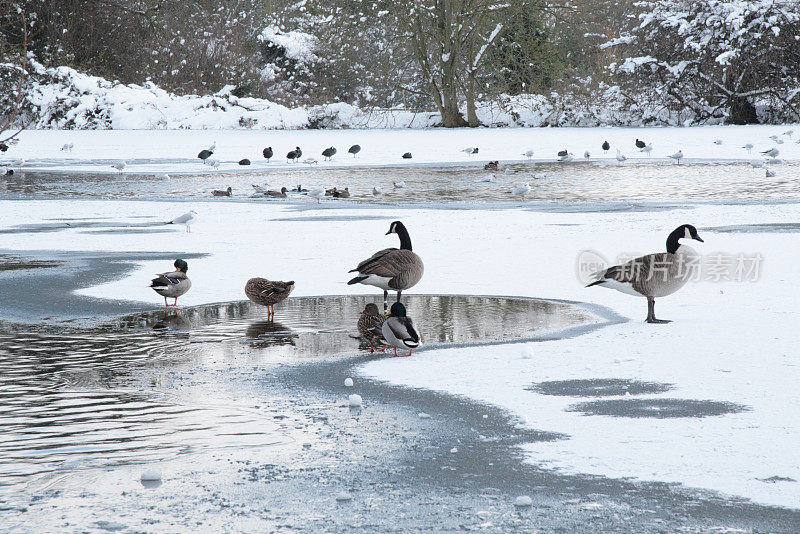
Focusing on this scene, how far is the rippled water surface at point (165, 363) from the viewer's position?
14.2ft

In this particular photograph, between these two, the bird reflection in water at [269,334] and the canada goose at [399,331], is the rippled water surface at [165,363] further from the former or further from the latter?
the canada goose at [399,331]

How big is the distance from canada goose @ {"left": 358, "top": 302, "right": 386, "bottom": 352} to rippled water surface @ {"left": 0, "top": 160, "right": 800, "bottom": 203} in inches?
410

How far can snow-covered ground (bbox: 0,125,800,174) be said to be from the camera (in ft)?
85.6

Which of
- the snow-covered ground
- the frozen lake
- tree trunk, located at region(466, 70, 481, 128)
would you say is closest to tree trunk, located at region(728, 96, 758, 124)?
the snow-covered ground

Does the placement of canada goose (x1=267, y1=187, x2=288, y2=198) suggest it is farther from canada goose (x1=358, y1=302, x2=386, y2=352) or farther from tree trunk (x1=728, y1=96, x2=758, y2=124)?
tree trunk (x1=728, y1=96, x2=758, y2=124)

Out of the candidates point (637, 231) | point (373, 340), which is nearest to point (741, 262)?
point (637, 231)

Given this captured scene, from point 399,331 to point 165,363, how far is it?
58.4 inches

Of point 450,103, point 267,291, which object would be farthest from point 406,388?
point 450,103

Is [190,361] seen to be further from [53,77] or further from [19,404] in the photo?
[53,77]

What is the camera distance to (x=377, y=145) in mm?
33250

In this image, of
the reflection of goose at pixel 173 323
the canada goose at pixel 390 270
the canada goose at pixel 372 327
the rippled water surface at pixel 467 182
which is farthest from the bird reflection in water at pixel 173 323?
the rippled water surface at pixel 467 182

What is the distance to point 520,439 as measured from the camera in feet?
14.5

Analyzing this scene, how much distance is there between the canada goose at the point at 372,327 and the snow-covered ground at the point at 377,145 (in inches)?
706

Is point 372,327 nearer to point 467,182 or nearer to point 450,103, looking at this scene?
point 467,182
